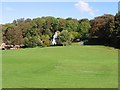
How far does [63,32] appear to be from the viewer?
266 feet

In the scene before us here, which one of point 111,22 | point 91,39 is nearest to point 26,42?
point 91,39

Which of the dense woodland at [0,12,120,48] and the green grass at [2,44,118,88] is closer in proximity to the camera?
the green grass at [2,44,118,88]

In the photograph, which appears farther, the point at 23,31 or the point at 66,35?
the point at 23,31

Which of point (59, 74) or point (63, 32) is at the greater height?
point (63, 32)

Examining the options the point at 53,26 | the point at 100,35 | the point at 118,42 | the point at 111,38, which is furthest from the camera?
A: the point at 53,26

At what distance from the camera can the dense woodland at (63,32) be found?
219 feet

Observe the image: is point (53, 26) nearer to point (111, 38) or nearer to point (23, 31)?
point (23, 31)

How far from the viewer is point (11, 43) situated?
259 feet

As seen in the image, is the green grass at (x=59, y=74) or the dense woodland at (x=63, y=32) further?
the dense woodland at (x=63, y=32)

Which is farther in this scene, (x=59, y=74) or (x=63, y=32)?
(x=63, y=32)

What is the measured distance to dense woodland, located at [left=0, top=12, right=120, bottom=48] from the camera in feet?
219

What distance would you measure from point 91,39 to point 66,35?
648cm

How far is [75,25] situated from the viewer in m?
95.2

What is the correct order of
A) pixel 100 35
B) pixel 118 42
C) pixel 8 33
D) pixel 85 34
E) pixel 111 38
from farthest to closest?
pixel 85 34 < pixel 8 33 < pixel 100 35 < pixel 111 38 < pixel 118 42
